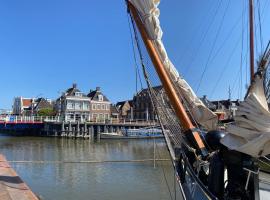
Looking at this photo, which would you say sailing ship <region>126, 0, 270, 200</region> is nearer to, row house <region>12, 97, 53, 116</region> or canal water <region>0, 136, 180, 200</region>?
canal water <region>0, 136, 180, 200</region>

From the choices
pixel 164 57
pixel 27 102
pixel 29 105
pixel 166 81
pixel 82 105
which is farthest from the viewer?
pixel 27 102

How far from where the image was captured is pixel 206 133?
7.43 metres

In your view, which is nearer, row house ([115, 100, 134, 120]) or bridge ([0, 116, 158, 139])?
bridge ([0, 116, 158, 139])

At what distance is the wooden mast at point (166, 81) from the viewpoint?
768cm

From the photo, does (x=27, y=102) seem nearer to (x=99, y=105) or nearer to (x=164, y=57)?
(x=99, y=105)

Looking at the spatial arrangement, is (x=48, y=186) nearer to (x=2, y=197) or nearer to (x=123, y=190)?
(x=123, y=190)

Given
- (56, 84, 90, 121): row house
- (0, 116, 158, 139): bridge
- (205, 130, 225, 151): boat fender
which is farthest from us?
(56, 84, 90, 121): row house

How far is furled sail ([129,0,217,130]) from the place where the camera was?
8172 mm

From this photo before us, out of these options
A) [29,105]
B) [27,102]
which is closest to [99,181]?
[29,105]

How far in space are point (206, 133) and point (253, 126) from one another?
2109 mm

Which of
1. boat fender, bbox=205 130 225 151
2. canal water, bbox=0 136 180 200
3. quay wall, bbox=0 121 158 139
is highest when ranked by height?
boat fender, bbox=205 130 225 151

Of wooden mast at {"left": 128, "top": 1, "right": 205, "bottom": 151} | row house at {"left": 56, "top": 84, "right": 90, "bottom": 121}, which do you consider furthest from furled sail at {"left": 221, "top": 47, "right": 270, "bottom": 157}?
row house at {"left": 56, "top": 84, "right": 90, "bottom": 121}

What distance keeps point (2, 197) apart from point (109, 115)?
69.4 meters

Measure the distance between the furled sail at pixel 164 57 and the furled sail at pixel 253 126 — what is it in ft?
7.70
